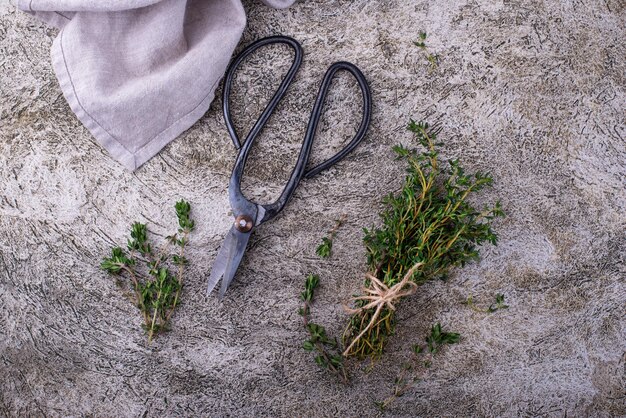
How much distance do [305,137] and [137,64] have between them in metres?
0.41

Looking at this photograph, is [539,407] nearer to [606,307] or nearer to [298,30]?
[606,307]

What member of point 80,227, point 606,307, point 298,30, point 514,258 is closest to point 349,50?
point 298,30

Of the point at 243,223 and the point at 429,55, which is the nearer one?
the point at 243,223

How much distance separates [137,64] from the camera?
4.88 feet

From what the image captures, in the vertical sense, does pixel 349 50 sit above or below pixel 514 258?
above

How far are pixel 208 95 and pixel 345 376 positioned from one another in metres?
0.70

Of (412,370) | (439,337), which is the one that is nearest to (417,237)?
(439,337)

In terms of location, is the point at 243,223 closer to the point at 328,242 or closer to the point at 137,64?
the point at 328,242

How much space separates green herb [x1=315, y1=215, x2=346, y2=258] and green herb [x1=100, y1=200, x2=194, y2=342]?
294 mm

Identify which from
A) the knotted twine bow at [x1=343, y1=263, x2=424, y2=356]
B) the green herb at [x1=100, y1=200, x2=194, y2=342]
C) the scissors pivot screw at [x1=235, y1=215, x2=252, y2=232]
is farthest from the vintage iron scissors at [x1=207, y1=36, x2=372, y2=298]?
the knotted twine bow at [x1=343, y1=263, x2=424, y2=356]

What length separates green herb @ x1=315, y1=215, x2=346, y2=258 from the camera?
4.82 feet

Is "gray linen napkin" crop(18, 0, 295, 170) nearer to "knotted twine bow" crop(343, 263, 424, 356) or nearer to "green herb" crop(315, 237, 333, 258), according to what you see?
"green herb" crop(315, 237, 333, 258)

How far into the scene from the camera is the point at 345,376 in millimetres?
1506

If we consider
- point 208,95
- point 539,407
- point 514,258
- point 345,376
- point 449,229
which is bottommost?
point 539,407
